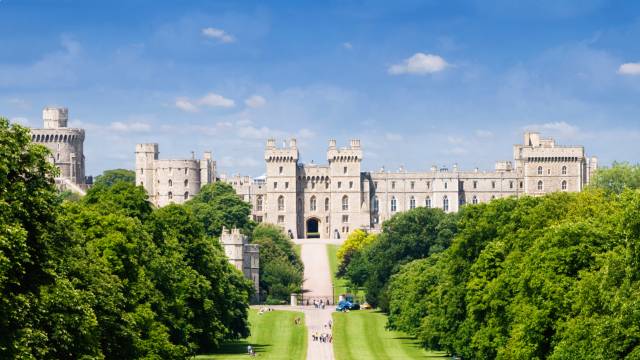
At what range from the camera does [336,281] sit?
112625 mm

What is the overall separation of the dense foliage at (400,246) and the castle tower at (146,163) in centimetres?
5627

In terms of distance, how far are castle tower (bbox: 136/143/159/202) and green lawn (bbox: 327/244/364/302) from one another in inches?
1236

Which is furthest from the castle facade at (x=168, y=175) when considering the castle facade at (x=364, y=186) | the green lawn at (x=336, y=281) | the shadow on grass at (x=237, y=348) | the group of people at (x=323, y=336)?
the shadow on grass at (x=237, y=348)

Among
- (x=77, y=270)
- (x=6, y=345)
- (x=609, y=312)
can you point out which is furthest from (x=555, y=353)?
(x=6, y=345)

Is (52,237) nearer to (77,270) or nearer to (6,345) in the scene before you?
(77,270)

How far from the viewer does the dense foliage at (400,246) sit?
306 ft

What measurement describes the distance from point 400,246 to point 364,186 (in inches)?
2134

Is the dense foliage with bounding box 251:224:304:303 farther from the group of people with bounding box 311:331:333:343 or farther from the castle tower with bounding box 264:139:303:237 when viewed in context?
the castle tower with bounding box 264:139:303:237

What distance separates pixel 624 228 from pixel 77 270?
1244 centimetres

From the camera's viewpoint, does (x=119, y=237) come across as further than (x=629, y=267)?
Yes

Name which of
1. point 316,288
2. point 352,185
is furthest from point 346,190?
point 316,288

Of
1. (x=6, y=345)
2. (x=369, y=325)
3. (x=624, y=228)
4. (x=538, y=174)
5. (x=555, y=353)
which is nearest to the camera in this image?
(x=6, y=345)

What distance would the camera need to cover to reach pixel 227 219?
4798 inches

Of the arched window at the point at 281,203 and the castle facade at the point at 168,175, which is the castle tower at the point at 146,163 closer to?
the castle facade at the point at 168,175
